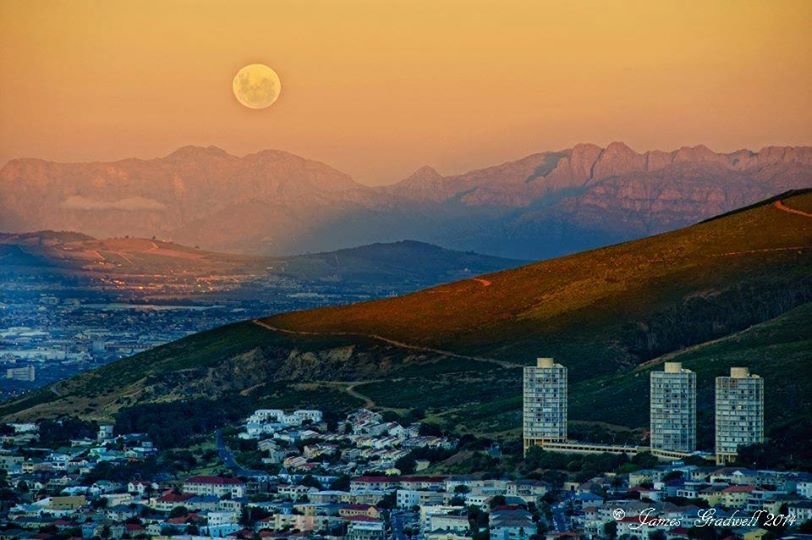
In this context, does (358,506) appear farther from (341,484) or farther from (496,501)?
(341,484)

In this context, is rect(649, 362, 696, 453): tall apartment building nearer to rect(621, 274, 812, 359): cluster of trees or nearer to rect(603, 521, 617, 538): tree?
rect(603, 521, 617, 538): tree

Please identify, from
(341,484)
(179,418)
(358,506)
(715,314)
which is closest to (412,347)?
(715,314)

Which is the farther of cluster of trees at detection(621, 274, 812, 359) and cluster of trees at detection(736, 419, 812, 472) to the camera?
cluster of trees at detection(621, 274, 812, 359)

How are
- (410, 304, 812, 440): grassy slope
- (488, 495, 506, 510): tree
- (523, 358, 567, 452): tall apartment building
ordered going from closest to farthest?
(488, 495, 506, 510): tree → (523, 358, 567, 452): tall apartment building → (410, 304, 812, 440): grassy slope

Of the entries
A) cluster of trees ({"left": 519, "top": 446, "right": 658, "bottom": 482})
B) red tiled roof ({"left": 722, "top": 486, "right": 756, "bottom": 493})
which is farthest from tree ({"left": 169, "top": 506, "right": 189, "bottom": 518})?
red tiled roof ({"left": 722, "top": 486, "right": 756, "bottom": 493})

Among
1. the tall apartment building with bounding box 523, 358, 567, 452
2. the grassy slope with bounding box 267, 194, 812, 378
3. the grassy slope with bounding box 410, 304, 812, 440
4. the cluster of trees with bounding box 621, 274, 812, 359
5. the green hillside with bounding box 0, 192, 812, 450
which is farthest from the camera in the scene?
the grassy slope with bounding box 267, 194, 812, 378

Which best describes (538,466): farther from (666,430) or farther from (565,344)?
(565,344)

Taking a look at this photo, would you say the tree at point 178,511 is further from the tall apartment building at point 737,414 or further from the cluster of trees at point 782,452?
the cluster of trees at point 782,452
